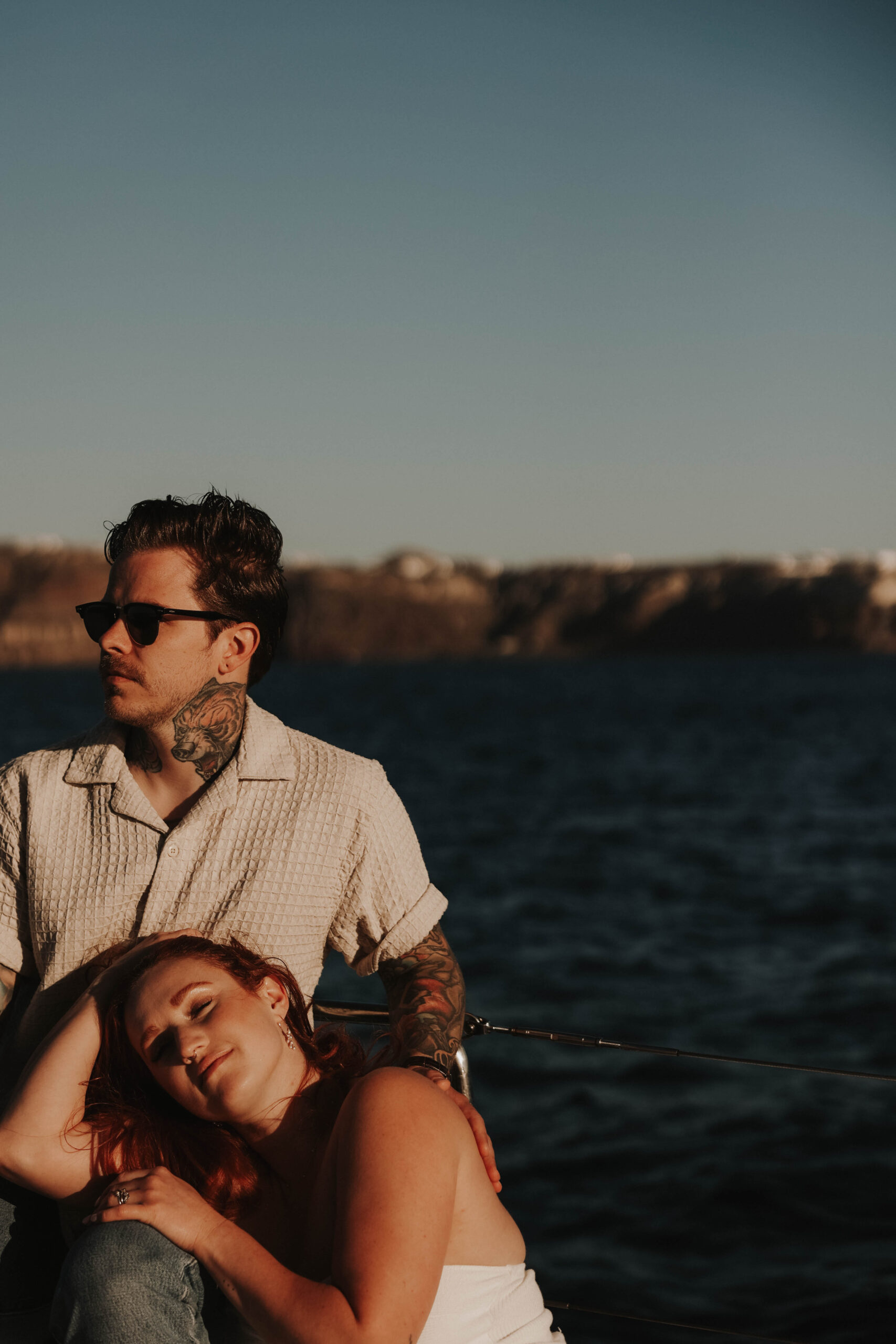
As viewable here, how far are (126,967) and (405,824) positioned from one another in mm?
632

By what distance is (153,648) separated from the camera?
2.44m

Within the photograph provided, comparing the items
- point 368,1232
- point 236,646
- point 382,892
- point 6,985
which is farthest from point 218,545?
point 368,1232

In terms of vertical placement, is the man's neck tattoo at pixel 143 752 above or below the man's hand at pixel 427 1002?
above

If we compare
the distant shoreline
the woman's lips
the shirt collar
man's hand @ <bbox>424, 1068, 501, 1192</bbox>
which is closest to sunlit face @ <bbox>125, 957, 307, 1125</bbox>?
the woman's lips

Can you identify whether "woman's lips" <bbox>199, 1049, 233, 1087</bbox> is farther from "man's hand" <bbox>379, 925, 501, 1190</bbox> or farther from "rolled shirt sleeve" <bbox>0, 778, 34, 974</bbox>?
"rolled shirt sleeve" <bbox>0, 778, 34, 974</bbox>

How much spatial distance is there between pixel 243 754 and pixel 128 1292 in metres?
0.98

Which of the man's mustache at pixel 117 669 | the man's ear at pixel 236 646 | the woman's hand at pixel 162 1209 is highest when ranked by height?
the man's ear at pixel 236 646

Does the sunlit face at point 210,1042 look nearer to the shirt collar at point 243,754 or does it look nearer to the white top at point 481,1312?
the white top at point 481,1312

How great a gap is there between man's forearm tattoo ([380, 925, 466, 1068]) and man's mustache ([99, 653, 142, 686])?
0.75 meters

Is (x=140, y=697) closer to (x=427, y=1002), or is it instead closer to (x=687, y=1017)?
(x=427, y=1002)

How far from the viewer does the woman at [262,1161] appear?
1.78m

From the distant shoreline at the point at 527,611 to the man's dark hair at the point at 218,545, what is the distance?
102 meters

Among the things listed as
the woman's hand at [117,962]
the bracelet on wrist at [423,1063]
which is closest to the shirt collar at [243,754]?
the woman's hand at [117,962]

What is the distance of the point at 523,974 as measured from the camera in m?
10.7
